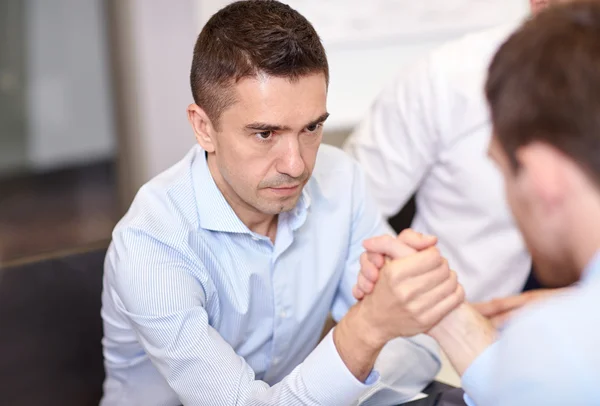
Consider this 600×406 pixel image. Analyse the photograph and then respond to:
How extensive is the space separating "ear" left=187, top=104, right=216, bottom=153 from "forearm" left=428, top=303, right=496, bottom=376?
54 centimetres

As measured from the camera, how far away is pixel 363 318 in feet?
4.17

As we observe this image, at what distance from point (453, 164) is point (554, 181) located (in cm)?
121

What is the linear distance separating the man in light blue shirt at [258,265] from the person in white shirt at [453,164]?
0.43m

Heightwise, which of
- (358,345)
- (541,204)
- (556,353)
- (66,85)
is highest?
(541,204)

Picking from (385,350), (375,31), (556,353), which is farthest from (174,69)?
(556,353)

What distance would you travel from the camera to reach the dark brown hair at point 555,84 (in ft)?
2.68

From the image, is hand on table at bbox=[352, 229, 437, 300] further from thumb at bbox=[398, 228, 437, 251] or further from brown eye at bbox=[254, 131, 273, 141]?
brown eye at bbox=[254, 131, 273, 141]

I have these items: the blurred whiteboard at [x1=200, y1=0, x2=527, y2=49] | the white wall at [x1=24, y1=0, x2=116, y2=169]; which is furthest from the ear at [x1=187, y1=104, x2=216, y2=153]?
the white wall at [x1=24, y1=0, x2=116, y2=169]

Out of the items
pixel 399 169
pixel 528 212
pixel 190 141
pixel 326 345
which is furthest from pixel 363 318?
pixel 190 141

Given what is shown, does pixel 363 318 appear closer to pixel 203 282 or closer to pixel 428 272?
pixel 428 272

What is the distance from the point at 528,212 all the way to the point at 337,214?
73 cm

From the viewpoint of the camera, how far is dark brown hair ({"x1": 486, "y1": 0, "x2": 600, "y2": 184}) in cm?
82

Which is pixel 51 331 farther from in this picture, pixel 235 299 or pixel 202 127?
pixel 202 127

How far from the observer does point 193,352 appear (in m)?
1.30
